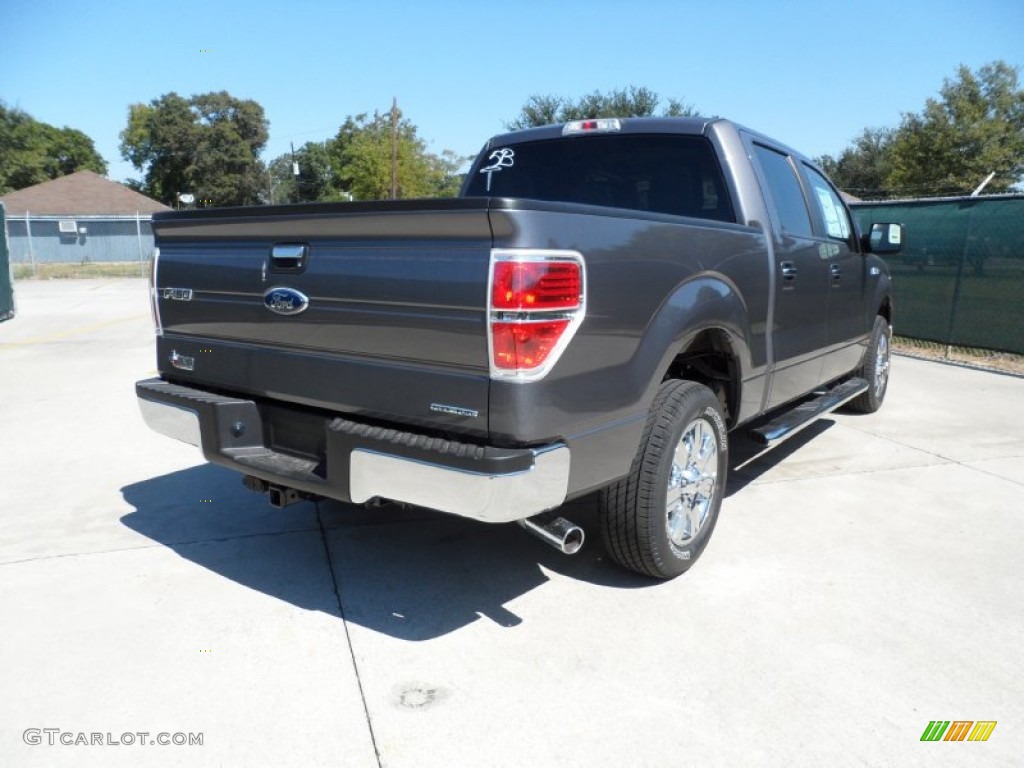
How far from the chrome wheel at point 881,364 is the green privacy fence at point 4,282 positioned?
43.6 ft

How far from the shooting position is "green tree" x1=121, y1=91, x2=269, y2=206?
63000mm

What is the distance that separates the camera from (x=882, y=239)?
5637 millimetres

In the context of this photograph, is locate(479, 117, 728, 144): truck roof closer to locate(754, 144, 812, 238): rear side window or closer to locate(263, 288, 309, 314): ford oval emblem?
locate(754, 144, 812, 238): rear side window

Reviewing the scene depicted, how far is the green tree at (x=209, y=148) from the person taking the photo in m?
63.0

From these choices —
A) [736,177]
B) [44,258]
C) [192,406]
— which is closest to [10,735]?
[192,406]

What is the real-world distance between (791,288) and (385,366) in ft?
8.34

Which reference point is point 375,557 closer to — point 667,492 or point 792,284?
point 667,492

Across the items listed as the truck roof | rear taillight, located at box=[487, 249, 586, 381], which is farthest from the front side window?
rear taillight, located at box=[487, 249, 586, 381]

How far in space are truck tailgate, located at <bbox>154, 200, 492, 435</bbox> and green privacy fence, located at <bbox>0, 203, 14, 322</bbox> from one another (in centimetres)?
1175

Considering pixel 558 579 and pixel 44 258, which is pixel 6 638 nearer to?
pixel 558 579

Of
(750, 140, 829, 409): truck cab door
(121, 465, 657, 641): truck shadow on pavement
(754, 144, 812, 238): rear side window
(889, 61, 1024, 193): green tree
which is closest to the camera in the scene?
(121, 465, 657, 641): truck shadow on pavement

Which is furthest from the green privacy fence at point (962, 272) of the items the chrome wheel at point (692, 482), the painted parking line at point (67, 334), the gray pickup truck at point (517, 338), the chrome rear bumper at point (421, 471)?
the painted parking line at point (67, 334)

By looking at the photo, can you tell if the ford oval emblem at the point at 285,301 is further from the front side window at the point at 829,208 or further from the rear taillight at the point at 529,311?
the front side window at the point at 829,208

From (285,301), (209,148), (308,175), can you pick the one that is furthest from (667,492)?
(308,175)
